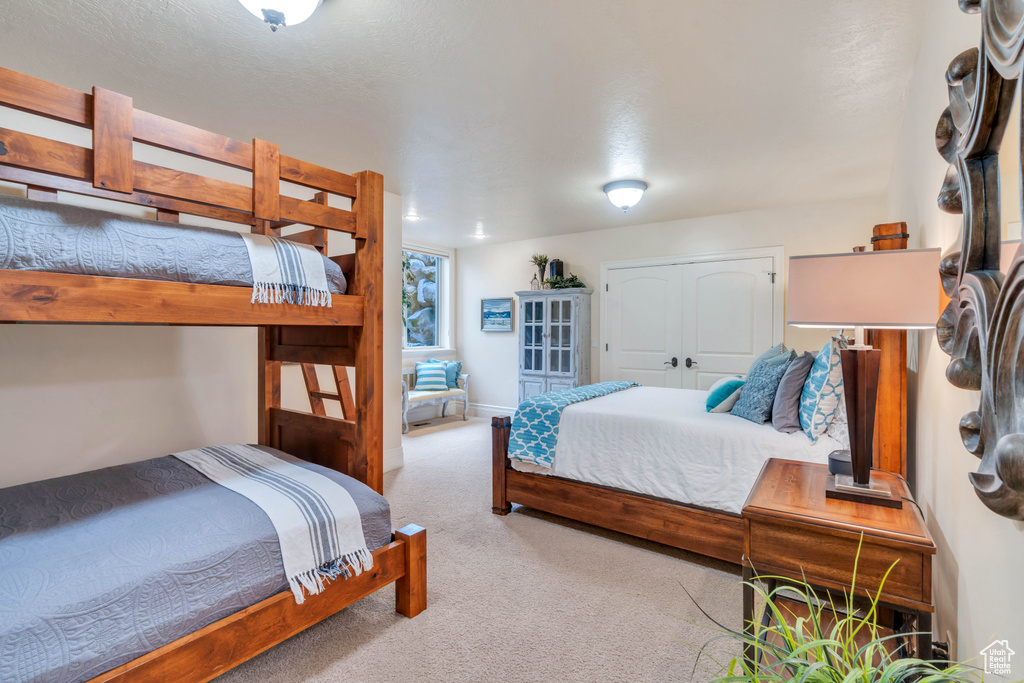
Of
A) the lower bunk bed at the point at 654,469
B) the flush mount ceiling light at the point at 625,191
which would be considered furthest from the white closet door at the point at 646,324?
the lower bunk bed at the point at 654,469

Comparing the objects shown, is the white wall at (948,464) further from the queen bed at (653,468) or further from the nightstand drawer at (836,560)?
the queen bed at (653,468)

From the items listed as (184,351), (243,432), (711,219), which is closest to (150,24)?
(184,351)

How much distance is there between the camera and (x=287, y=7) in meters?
1.67

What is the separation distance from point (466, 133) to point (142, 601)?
8.79 ft

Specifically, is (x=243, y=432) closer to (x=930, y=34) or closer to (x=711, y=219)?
(x=930, y=34)

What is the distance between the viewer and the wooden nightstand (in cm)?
133

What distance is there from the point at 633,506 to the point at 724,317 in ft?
9.93

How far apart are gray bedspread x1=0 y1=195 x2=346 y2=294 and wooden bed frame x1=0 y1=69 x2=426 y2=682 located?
Answer: 42 millimetres

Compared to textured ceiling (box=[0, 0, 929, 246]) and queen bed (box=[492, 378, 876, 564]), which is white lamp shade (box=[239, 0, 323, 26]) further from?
queen bed (box=[492, 378, 876, 564])

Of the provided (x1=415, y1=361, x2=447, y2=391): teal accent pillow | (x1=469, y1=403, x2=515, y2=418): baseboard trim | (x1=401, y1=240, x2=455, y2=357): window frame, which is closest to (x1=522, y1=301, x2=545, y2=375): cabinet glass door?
(x1=469, y1=403, x2=515, y2=418): baseboard trim

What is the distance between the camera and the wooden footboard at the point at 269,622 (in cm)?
134

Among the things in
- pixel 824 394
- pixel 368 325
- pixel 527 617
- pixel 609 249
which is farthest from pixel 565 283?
pixel 527 617

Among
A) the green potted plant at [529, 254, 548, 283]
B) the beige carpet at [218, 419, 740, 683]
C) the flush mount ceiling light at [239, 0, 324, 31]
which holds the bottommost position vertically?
the beige carpet at [218, 419, 740, 683]

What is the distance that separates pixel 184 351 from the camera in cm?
297
